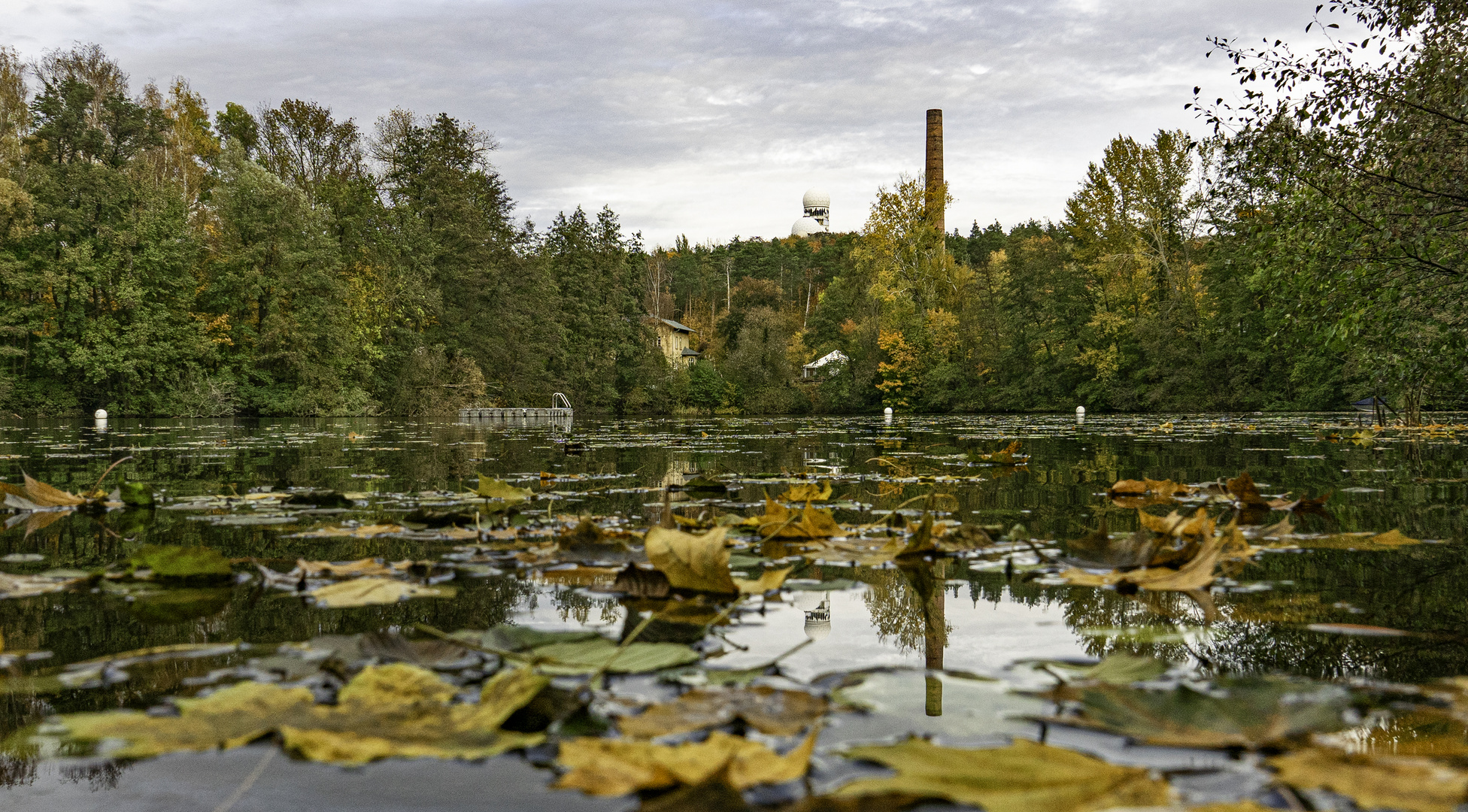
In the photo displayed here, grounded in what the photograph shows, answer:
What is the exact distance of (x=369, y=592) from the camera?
1.96 metres

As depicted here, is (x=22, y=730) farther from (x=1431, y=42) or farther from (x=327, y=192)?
(x=327, y=192)

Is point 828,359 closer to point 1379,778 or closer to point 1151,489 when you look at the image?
point 1151,489

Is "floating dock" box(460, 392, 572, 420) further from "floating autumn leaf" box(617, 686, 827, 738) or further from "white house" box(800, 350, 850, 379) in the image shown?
"floating autumn leaf" box(617, 686, 827, 738)

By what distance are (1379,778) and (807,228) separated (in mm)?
86794

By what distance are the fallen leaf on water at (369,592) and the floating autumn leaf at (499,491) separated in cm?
159

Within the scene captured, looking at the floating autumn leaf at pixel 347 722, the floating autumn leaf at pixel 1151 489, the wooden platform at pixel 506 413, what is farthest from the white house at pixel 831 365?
the floating autumn leaf at pixel 347 722

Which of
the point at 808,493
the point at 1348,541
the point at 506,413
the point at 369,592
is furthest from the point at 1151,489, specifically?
the point at 506,413

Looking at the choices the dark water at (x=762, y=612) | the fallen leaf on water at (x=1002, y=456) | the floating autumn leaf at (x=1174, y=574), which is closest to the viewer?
the dark water at (x=762, y=612)

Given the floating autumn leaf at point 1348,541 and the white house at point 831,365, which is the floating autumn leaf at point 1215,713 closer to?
the floating autumn leaf at point 1348,541

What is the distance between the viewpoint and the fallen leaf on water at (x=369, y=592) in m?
1.92

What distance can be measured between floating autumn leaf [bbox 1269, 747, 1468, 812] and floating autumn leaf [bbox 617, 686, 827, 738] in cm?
51

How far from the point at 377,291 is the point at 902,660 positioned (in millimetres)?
36810

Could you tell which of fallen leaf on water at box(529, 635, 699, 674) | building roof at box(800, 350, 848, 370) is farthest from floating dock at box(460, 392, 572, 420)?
fallen leaf on water at box(529, 635, 699, 674)

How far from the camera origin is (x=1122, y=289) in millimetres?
32812
